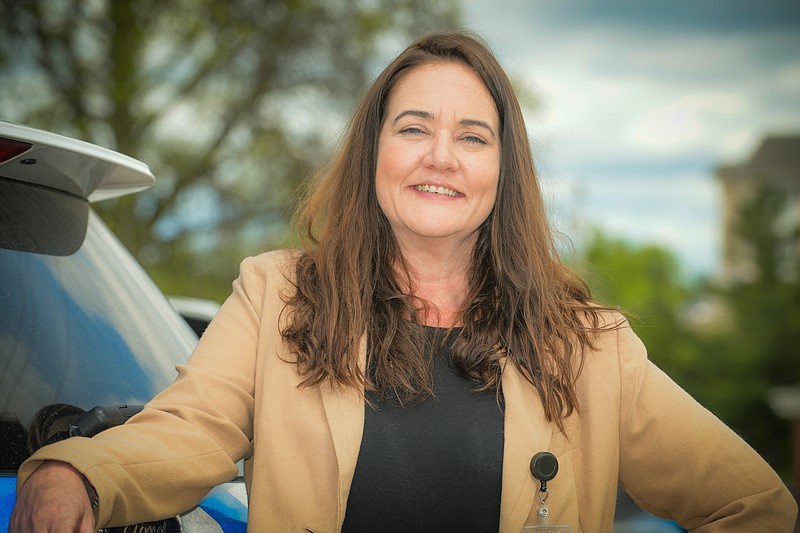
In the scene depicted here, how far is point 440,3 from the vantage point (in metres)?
Result: 18.7

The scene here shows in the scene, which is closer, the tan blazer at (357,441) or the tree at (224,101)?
the tan blazer at (357,441)

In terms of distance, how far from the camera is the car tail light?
2181 millimetres

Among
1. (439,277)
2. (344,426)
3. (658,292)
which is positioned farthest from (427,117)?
(658,292)

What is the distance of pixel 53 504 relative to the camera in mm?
1891

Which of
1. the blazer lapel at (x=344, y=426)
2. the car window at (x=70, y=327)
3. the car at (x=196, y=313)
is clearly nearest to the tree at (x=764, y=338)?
the car at (x=196, y=313)

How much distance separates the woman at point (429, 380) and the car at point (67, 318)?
119 millimetres

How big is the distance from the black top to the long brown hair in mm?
79

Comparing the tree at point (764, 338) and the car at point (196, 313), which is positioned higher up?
the car at point (196, 313)

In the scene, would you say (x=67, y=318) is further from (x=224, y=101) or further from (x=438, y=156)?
(x=224, y=101)

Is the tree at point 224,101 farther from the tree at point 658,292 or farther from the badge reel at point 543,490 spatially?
the badge reel at point 543,490

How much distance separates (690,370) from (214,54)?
82.3 feet

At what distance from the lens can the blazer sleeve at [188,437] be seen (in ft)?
6.63

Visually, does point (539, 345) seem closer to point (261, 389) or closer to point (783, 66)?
point (261, 389)

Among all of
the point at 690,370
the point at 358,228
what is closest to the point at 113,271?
the point at 358,228
